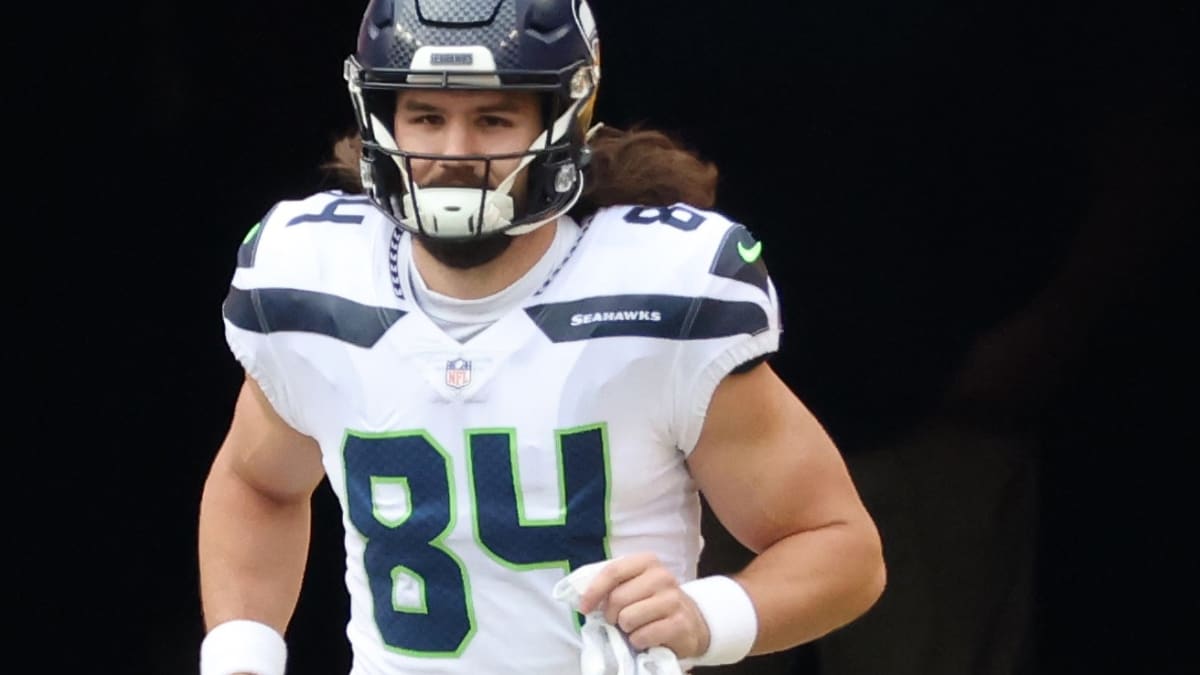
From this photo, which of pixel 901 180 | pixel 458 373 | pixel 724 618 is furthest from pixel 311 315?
pixel 901 180

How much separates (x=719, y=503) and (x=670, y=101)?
1.20 meters

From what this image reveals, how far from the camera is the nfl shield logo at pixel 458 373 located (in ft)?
8.04

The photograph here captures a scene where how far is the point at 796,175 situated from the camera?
11.7ft

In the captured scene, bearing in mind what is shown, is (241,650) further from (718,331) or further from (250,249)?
(718,331)

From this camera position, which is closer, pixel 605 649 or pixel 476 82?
pixel 605 649

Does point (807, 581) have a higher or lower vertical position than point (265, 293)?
lower

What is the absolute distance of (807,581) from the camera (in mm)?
2475

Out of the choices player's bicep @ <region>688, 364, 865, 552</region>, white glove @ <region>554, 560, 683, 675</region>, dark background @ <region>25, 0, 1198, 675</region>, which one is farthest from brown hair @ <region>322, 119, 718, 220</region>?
dark background @ <region>25, 0, 1198, 675</region>

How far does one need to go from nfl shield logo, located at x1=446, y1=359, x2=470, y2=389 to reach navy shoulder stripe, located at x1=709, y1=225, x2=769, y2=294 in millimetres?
263

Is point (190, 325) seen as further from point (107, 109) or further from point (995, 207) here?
point (995, 207)

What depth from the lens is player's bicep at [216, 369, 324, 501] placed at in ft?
8.77

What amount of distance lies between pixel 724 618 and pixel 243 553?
2.04 ft

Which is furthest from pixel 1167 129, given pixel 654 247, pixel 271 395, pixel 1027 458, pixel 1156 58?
pixel 271 395

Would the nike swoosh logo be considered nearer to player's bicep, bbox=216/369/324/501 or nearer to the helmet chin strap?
the helmet chin strap
